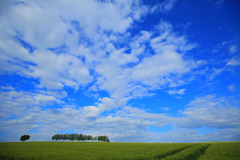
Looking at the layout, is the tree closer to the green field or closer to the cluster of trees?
the cluster of trees

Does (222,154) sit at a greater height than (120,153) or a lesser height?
lesser

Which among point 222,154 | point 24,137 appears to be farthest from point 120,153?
point 24,137

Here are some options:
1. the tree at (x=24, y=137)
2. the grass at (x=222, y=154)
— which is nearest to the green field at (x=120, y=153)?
the grass at (x=222, y=154)

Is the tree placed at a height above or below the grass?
above

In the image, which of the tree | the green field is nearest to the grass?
the green field

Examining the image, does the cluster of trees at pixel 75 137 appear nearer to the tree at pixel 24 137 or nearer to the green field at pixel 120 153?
the tree at pixel 24 137

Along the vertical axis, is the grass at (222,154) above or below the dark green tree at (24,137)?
below

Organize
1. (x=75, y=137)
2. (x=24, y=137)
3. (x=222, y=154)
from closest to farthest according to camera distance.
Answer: (x=222, y=154)
(x=24, y=137)
(x=75, y=137)

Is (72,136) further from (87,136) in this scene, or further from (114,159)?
(114,159)

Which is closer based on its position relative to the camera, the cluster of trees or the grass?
the grass

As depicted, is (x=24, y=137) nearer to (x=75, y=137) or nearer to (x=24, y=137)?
(x=24, y=137)

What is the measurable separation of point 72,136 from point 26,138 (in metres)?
41.8

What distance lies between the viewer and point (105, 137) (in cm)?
14500

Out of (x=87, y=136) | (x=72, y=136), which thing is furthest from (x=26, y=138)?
(x=87, y=136)
